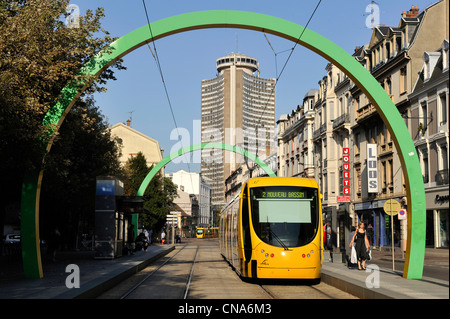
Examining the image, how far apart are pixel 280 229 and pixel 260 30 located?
18.5 feet

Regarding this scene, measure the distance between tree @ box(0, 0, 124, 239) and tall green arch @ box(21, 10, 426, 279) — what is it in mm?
417

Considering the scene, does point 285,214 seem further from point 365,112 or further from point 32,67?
point 365,112

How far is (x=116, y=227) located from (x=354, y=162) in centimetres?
2380

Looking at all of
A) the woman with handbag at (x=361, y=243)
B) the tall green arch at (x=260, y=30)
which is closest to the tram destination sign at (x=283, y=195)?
the woman with handbag at (x=361, y=243)

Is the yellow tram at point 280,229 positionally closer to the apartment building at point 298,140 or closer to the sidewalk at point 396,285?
the sidewalk at point 396,285

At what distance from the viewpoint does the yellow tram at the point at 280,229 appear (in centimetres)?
1553

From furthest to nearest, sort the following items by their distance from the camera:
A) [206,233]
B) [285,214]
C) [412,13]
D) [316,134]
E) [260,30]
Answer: [206,233]
[316,134]
[412,13]
[260,30]
[285,214]

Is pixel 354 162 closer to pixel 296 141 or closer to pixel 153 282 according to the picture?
pixel 296 141

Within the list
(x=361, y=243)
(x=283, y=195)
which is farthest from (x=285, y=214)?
(x=361, y=243)

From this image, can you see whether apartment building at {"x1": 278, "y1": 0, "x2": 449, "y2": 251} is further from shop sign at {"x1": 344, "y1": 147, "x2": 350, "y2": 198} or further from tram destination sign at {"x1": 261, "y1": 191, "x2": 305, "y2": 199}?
tram destination sign at {"x1": 261, "y1": 191, "x2": 305, "y2": 199}

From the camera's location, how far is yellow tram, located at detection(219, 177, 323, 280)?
15531mm

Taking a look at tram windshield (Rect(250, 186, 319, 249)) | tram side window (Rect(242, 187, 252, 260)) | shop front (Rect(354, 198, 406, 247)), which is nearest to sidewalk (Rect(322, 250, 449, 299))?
tram windshield (Rect(250, 186, 319, 249))

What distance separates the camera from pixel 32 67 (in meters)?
15.1

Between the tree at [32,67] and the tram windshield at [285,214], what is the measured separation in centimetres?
603
